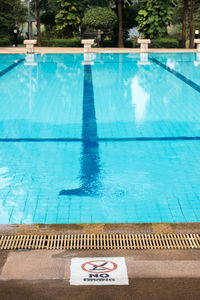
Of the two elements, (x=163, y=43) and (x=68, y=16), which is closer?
(x=163, y=43)

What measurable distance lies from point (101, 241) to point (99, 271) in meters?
0.57

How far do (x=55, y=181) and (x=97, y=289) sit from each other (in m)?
3.02

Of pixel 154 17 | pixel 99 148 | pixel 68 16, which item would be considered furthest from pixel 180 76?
pixel 68 16

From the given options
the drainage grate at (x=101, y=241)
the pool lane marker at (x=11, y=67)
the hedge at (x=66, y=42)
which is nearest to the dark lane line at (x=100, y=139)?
the drainage grate at (x=101, y=241)

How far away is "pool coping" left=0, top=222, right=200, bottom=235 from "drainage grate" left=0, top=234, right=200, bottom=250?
10 centimetres

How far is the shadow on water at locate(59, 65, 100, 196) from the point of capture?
6113mm

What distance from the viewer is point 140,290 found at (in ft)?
11.7

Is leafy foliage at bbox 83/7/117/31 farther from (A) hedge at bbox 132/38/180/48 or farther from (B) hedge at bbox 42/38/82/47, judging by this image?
(A) hedge at bbox 132/38/180/48

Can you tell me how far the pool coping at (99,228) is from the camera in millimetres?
4594

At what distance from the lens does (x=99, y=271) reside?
12.6 feet

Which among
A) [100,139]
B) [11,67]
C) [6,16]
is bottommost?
[100,139]

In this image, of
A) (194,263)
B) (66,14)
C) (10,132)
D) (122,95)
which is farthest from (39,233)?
(66,14)

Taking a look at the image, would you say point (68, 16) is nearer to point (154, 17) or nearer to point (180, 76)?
point (154, 17)

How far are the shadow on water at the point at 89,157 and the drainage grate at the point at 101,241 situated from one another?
156 cm
